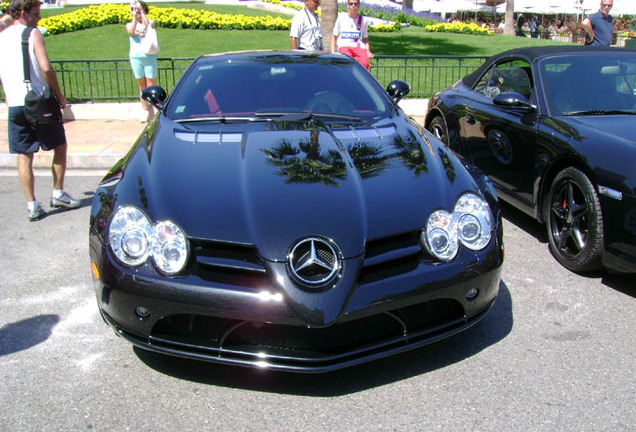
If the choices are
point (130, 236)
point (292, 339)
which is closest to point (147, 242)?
point (130, 236)

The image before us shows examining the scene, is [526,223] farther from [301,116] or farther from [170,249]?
[170,249]

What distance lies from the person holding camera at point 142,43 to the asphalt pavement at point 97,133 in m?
0.79

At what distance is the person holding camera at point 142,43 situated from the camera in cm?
902

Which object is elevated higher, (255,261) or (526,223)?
(255,261)

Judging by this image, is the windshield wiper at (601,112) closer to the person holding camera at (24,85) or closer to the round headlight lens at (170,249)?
the round headlight lens at (170,249)

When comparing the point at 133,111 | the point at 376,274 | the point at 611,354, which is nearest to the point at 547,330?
the point at 611,354

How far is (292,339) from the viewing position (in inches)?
111

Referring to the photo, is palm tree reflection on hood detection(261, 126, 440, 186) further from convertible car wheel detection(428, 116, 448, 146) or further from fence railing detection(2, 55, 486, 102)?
fence railing detection(2, 55, 486, 102)

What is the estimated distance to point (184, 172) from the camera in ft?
10.9

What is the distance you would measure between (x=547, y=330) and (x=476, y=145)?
242cm

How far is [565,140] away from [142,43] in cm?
663

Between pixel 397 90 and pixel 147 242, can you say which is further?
pixel 397 90

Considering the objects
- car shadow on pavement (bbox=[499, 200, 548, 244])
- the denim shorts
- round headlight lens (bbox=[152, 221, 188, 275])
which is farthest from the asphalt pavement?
round headlight lens (bbox=[152, 221, 188, 275])

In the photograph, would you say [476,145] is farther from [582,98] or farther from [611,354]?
[611,354]
